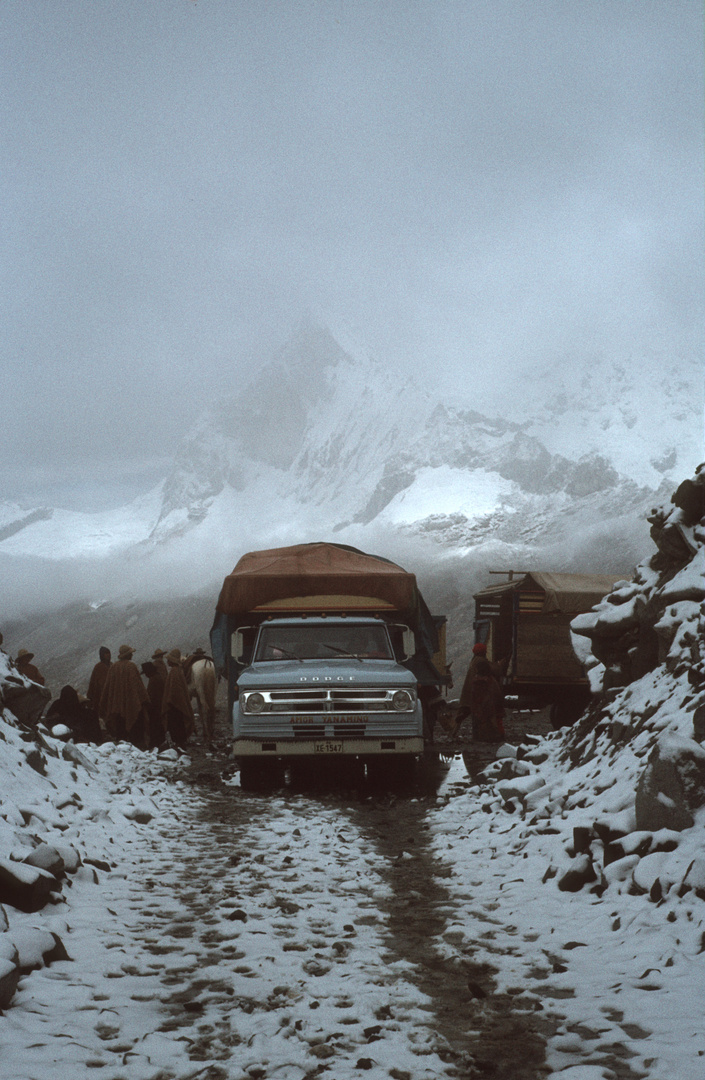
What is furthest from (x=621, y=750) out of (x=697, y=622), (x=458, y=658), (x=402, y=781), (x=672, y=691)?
(x=458, y=658)

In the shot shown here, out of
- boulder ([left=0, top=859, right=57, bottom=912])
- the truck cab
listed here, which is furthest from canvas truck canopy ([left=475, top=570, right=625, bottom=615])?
boulder ([left=0, top=859, right=57, bottom=912])

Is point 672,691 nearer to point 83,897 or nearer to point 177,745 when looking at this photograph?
point 83,897

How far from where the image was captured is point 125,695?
15.1 meters

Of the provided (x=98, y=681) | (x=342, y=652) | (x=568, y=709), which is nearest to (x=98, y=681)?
(x=98, y=681)

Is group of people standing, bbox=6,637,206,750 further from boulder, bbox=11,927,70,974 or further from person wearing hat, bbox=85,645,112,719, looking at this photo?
boulder, bbox=11,927,70,974

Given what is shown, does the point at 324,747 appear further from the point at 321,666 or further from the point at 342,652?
the point at 342,652

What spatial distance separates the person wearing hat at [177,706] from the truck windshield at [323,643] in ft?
13.7

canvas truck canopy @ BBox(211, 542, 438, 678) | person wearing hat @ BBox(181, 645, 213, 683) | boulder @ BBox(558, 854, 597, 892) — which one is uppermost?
canvas truck canopy @ BBox(211, 542, 438, 678)

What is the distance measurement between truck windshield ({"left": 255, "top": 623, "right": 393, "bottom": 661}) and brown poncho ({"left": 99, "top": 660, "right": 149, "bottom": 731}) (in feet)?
11.8

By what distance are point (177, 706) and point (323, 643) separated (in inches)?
195

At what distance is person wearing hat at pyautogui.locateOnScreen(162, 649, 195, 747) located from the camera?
52.4 feet

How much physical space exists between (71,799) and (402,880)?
3313mm

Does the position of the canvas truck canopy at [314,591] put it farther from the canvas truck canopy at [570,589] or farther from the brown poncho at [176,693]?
the canvas truck canopy at [570,589]

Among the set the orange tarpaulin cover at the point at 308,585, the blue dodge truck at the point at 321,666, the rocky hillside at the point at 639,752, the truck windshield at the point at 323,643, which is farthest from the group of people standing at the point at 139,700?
the rocky hillside at the point at 639,752
